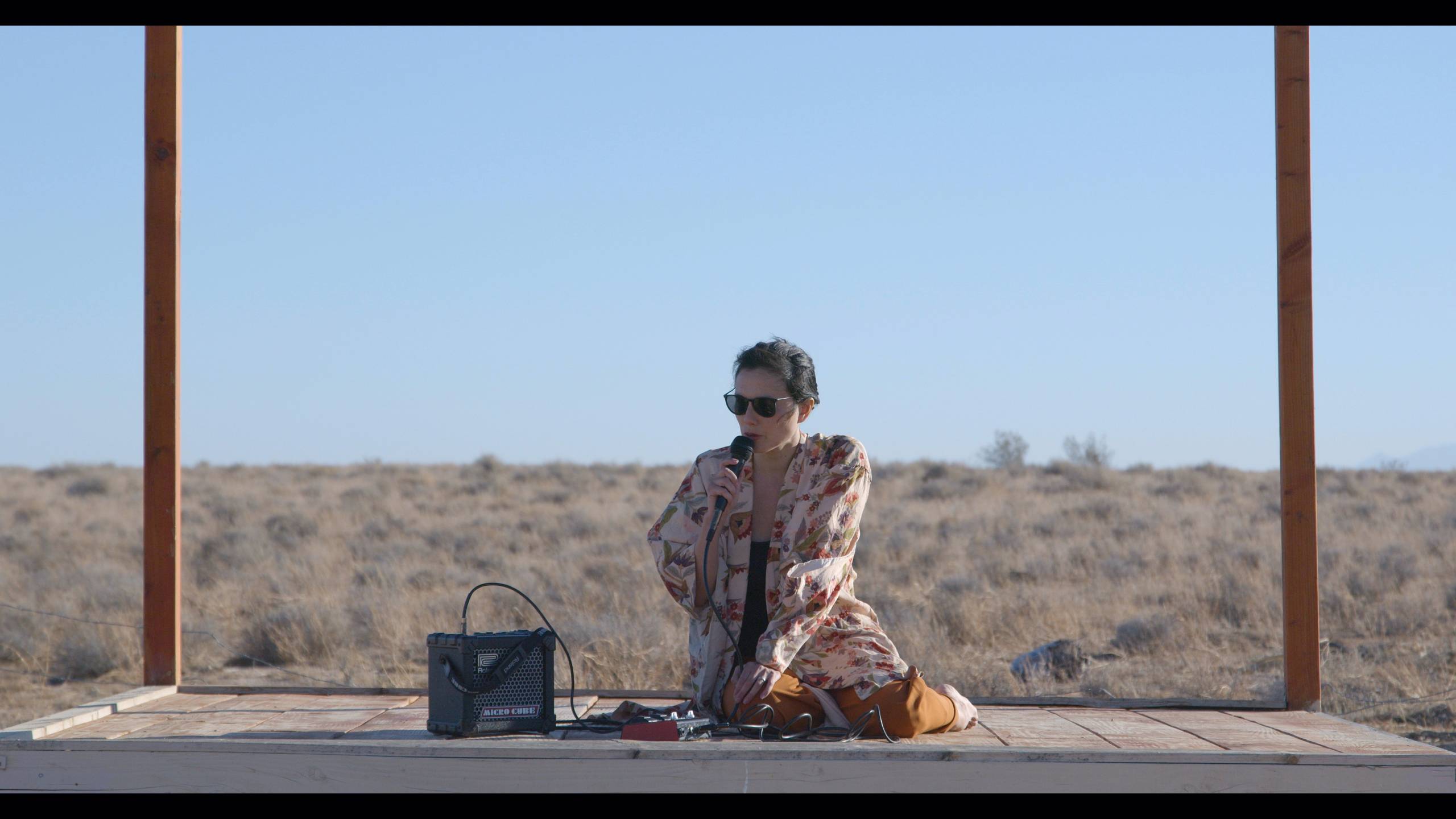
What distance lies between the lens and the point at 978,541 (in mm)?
14883

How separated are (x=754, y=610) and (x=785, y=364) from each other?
74cm

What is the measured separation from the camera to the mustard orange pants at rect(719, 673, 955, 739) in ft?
13.7

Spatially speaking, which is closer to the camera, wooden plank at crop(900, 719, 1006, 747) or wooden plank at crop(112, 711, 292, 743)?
wooden plank at crop(900, 719, 1006, 747)

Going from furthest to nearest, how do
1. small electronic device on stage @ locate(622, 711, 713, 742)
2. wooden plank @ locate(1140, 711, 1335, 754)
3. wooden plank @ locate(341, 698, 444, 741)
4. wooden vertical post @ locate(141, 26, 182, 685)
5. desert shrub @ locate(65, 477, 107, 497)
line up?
desert shrub @ locate(65, 477, 107, 497) < wooden vertical post @ locate(141, 26, 182, 685) < wooden plank @ locate(341, 698, 444, 741) < wooden plank @ locate(1140, 711, 1335, 754) < small electronic device on stage @ locate(622, 711, 713, 742)

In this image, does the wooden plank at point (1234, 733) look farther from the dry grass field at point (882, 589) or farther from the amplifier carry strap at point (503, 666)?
the dry grass field at point (882, 589)

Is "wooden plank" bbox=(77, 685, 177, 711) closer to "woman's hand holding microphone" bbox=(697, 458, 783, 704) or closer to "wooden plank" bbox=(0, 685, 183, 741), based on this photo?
"wooden plank" bbox=(0, 685, 183, 741)

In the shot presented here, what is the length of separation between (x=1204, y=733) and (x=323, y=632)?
6.76m

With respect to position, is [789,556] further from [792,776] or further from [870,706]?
[792,776]

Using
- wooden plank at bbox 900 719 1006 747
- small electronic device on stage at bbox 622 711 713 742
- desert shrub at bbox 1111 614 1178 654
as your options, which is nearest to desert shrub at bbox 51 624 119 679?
small electronic device on stage at bbox 622 711 713 742

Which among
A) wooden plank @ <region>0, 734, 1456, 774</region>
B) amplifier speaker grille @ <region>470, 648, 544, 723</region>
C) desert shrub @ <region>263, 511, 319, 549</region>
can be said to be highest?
amplifier speaker grille @ <region>470, 648, 544, 723</region>

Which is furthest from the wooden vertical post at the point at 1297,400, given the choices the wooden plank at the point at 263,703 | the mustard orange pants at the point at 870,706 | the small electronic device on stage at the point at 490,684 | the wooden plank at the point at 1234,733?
the wooden plank at the point at 263,703

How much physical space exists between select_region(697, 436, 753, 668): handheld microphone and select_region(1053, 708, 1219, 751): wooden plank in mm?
1194

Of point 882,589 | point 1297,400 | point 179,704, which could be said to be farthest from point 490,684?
point 882,589
